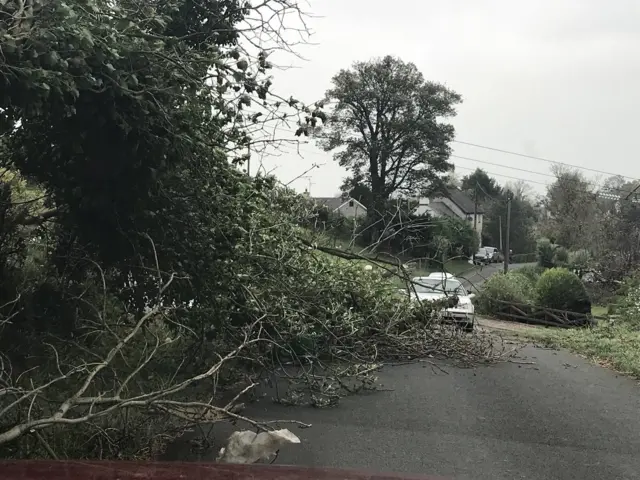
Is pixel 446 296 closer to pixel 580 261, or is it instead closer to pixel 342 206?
pixel 342 206

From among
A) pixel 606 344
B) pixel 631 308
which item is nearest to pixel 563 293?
pixel 631 308

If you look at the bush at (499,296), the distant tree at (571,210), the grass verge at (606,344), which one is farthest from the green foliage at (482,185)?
the grass verge at (606,344)

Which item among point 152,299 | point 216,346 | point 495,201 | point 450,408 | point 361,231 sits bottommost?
point 450,408

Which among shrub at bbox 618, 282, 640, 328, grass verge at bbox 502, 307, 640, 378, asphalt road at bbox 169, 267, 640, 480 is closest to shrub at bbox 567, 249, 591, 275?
shrub at bbox 618, 282, 640, 328

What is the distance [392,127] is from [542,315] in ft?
80.8

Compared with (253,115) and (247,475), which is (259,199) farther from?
(247,475)

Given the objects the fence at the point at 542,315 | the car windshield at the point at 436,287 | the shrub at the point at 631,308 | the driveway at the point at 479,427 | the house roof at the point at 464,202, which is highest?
the house roof at the point at 464,202

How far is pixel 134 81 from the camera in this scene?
4867 mm

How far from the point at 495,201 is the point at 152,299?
207 feet

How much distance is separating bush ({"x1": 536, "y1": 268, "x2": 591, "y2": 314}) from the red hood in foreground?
21908mm

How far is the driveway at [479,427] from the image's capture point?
213 inches

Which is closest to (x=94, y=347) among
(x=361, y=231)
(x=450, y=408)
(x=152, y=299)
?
(x=152, y=299)

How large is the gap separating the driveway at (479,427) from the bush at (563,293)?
1357cm

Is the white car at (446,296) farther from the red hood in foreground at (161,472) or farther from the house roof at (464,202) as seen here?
the house roof at (464,202)
